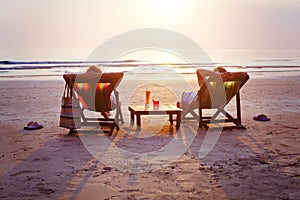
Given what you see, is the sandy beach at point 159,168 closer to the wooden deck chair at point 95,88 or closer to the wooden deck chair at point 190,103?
the wooden deck chair at point 190,103

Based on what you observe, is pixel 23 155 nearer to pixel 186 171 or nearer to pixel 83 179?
pixel 83 179

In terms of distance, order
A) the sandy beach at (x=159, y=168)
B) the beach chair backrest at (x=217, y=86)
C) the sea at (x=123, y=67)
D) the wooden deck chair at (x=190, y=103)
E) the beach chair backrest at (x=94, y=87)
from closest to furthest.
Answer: the sandy beach at (x=159, y=168)
the beach chair backrest at (x=94, y=87)
the beach chair backrest at (x=217, y=86)
the wooden deck chair at (x=190, y=103)
the sea at (x=123, y=67)

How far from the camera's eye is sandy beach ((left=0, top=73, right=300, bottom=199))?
360 centimetres

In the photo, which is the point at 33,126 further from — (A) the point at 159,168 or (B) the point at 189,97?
(A) the point at 159,168

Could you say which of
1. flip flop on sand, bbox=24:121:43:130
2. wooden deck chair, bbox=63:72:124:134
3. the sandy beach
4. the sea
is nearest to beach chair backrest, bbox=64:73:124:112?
wooden deck chair, bbox=63:72:124:134

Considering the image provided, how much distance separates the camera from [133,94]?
475 inches

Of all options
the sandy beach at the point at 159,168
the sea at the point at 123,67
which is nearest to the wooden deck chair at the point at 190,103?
the sandy beach at the point at 159,168

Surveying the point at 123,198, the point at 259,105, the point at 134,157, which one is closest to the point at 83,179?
the point at 123,198

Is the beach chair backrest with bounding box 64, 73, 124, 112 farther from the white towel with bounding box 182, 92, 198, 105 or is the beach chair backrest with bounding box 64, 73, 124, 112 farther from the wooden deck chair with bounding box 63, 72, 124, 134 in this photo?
the white towel with bounding box 182, 92, 198, 105

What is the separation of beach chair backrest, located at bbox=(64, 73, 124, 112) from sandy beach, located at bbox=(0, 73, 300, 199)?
582 mm

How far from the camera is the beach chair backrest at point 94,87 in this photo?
238 inches

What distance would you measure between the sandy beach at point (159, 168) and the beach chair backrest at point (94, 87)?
58 centimetres

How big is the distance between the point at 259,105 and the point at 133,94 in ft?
13.6

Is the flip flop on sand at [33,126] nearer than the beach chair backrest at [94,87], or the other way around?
the beach chair backrest at [94,87]
